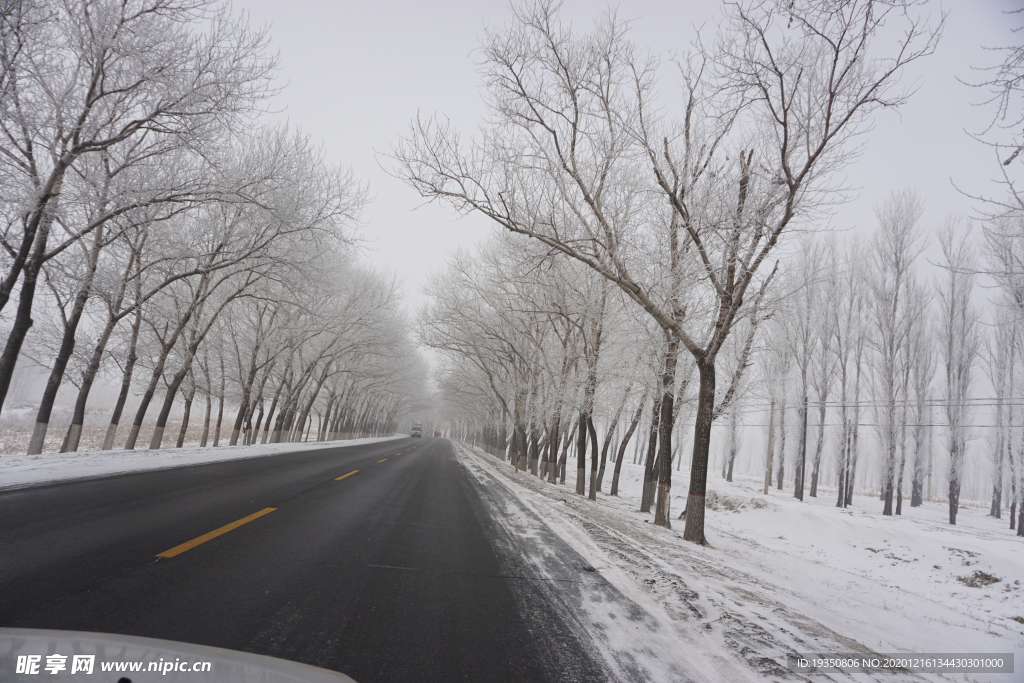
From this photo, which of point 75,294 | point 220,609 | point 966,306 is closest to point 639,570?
point 220,609

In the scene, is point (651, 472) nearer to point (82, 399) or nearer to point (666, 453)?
point (666, 453)

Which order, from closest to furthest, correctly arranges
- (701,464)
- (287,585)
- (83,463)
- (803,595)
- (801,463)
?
(287,585)
(803,595)
(83,463)
(701,464)
(801,463)

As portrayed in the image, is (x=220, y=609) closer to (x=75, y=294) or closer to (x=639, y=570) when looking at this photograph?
(x=639, y=570)

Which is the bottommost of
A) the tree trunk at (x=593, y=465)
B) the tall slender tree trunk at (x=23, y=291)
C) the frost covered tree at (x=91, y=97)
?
the tree trunk at (x=593, y=465)

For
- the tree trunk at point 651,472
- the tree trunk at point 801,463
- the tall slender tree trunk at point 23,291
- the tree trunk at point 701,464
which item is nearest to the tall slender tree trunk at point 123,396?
the tall slender tree trunk at point 23,291

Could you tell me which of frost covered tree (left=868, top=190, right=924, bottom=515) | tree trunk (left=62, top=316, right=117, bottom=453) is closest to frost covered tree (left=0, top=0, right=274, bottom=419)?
tree trunk (left=62, top=316, right=117, bottom=453)

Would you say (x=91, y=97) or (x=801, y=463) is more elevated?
(x=91, y=97)

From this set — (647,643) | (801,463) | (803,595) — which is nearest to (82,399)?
(647,643)

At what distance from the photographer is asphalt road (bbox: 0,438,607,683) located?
2744 millimetres

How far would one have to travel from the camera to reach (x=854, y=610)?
5.78m

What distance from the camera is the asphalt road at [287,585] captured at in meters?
2.74

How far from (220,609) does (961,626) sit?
880 centimetres

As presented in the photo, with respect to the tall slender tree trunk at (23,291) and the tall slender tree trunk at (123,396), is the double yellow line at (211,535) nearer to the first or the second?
the tall slender tree trunk at (23,291)

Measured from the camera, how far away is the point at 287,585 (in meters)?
3.77
